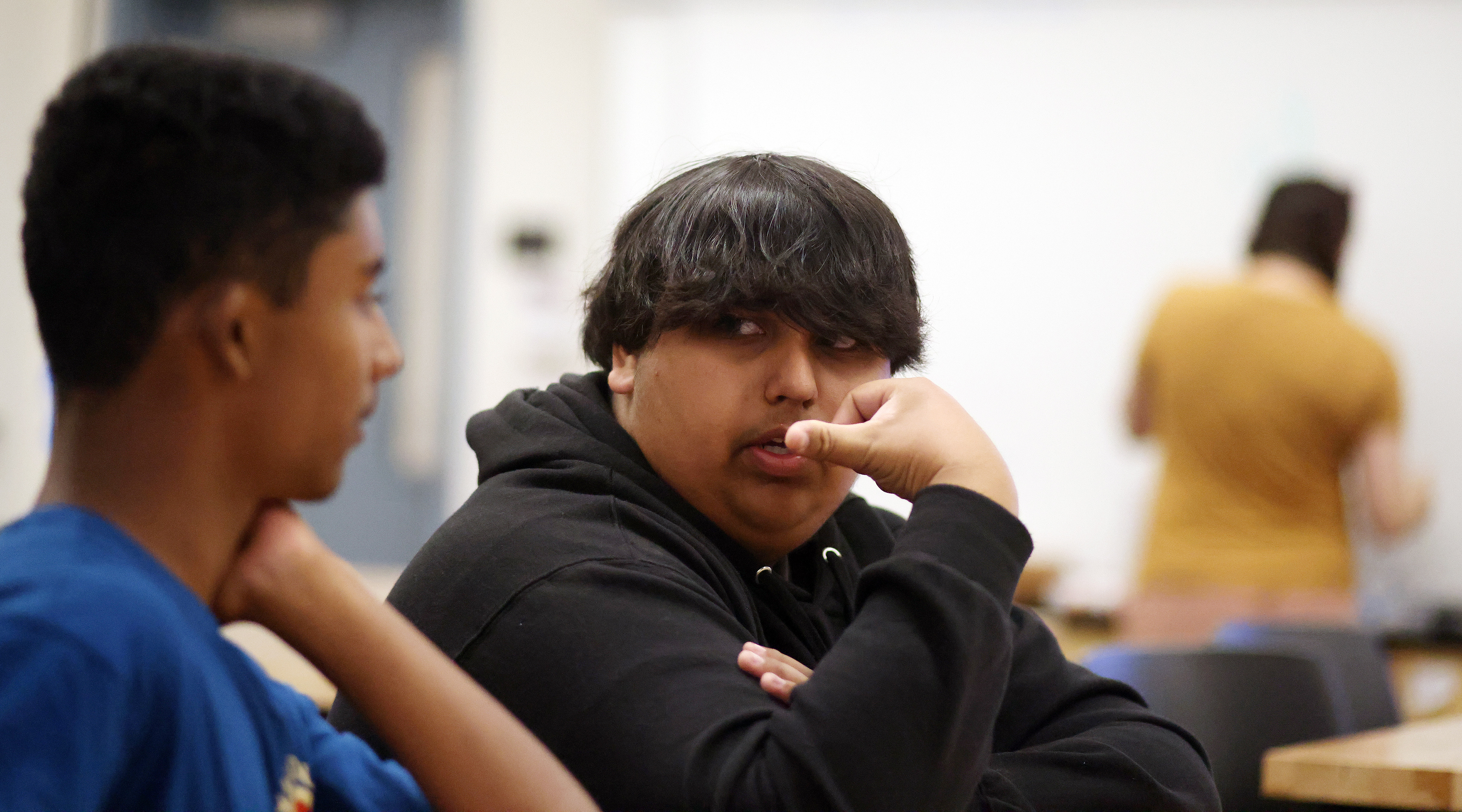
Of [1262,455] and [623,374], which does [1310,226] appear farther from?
[623,374]

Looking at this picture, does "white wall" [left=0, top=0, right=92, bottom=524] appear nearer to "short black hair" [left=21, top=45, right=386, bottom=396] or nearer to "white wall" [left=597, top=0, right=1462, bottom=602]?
"white wall" [left=597, top=0, right=1462, bottom=602]

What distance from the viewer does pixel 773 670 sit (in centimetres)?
91

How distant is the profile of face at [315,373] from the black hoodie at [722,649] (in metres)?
0.17

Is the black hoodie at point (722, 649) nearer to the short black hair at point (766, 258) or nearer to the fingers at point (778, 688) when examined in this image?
the fingers at point (778, 688)

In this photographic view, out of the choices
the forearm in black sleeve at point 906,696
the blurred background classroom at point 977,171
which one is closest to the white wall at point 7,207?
the blurred background classroom at point 977,171

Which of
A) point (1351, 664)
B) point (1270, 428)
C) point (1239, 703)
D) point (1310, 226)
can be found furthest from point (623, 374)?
point (1310, 226)

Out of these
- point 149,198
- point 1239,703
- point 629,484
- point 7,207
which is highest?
point 149,198

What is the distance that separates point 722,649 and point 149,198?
0.47m

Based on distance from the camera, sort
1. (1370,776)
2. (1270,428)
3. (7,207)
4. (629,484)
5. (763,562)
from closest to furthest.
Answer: (629,484) → (763,562) → (1370,776) → (1270,428) → (7,207)

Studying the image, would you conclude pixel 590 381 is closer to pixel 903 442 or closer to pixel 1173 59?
pixel 903 442

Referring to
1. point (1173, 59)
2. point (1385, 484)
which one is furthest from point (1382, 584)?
point (1173, 59)

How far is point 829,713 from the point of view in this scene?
803mm

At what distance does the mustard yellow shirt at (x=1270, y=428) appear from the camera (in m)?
2.81

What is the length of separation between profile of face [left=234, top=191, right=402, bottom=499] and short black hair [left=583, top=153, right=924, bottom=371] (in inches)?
15.2
